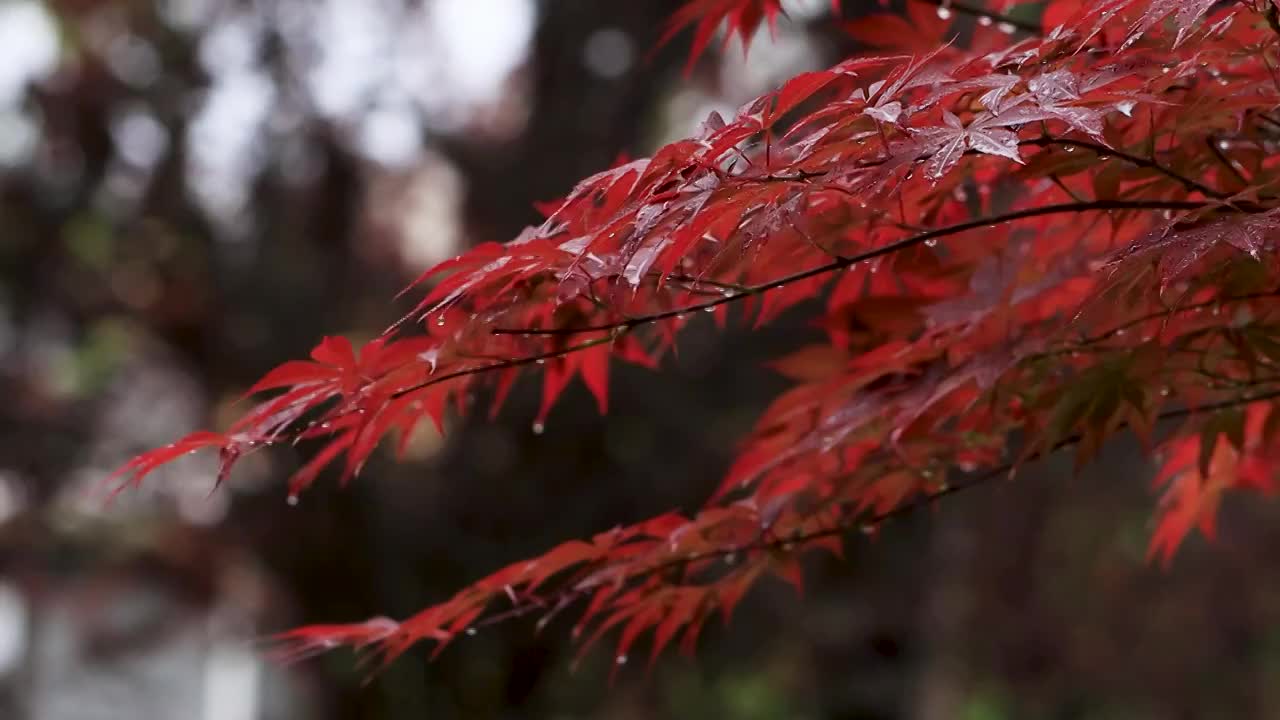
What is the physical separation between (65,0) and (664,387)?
3.48 meters

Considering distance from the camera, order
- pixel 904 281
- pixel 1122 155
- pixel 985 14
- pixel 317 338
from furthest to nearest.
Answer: pixel 317 338, pixel 904 281, pixel 985 14, pixel 1122 155

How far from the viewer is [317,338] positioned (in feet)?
16.4

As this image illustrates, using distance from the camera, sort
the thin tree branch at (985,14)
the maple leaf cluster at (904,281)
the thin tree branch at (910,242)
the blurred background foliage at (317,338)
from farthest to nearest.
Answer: the blurred background foliage at (317,338) → the thin tree branch at (985,14) → the thin tree branch at (910,242) → the maple leaf cluster at (904,281)

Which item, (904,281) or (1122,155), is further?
(904,281)

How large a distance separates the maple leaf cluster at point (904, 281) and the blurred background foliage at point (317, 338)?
2.78m

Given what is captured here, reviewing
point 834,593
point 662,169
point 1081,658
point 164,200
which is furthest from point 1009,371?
point 1081,658

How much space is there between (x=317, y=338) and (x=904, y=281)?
401 cm

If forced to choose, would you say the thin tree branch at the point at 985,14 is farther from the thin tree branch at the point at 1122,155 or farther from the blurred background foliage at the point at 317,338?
the blurred background foliage at the point at 317,338

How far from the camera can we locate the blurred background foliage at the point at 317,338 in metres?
4.93

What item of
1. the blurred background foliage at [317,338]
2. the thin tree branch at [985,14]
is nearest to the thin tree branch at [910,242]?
the thin tree branch at [985,14]

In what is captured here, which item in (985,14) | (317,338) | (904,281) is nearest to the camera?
(985,14)

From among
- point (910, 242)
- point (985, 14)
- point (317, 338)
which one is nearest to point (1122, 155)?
point (910, 242)

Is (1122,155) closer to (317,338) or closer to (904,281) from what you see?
(904,281)

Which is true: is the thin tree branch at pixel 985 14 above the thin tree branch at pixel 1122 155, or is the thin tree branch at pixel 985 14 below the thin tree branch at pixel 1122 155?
above
